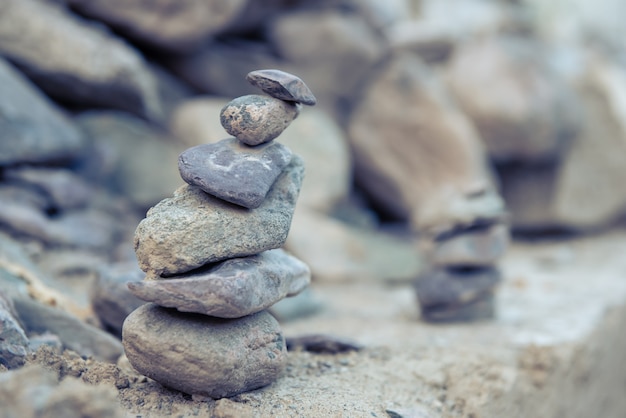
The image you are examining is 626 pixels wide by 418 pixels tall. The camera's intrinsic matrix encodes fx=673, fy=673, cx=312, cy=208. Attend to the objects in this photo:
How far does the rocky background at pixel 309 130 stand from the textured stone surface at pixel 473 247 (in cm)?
12

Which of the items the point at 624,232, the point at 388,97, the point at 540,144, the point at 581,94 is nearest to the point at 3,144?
the point at 388,97

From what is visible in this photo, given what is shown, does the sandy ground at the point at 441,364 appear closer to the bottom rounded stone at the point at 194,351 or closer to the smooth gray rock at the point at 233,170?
the bottom rounded stone at the point at 194,351

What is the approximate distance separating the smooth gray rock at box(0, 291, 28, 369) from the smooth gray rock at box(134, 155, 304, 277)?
0.47 metres

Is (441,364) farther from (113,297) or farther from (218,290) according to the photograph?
(113,297)

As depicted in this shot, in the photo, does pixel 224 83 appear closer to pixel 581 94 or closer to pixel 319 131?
pixel 319 131

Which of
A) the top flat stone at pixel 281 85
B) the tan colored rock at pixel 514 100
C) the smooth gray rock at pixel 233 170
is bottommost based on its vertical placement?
the smooth gray rock at pixel 233 170

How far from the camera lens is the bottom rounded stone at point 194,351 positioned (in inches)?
77.8

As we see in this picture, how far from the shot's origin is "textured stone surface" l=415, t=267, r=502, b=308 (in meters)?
3.84

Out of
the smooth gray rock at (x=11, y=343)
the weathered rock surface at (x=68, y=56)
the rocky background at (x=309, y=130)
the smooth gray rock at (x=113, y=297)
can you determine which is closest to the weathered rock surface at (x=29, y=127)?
the rocky background at (x=309, y=130)

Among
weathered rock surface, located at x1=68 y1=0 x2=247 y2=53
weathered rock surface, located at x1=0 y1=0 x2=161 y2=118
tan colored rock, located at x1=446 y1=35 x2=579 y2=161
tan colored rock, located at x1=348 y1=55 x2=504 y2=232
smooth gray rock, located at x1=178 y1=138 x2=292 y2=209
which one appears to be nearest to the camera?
smooth gray rock, located at x1=178 y1=138 x2=292 y2=209

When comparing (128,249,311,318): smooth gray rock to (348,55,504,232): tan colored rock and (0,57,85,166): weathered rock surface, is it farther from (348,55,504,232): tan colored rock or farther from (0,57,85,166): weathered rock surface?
(348,55,504,232): tan colored rock

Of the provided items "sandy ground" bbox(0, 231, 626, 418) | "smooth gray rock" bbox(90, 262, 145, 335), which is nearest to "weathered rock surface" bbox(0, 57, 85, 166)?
"smooth gray rock" bbox(90, 262, 145, 335)

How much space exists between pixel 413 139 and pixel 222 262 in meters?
4.51

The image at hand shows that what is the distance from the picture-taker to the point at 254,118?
7.22 ft
